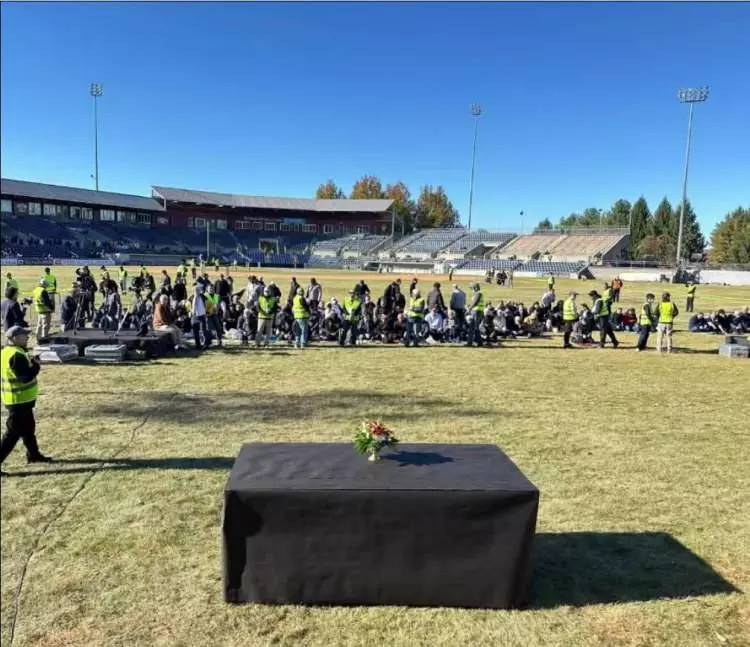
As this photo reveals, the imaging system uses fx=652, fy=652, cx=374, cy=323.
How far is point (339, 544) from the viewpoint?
4.91m

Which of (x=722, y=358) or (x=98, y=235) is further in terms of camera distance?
(x=98, y=235)

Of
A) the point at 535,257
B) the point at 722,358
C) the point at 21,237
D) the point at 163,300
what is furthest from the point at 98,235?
the point at 722,358

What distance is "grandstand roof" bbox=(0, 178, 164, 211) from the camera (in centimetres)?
7481

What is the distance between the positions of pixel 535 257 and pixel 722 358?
6205cm

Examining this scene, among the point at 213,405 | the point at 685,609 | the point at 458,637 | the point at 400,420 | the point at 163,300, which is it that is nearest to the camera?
the point at 458,637

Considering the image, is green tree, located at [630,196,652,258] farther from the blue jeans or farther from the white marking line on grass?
the white marking line on grass

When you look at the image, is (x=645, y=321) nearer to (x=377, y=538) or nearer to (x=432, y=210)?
(x=377, y=538)

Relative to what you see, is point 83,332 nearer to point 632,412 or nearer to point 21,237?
point 632,412

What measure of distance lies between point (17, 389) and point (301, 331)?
11.9 metres

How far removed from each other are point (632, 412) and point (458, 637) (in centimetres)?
809

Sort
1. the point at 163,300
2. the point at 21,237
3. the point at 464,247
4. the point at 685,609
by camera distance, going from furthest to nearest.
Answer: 1. the point at 464,247
2. the point at 21,237
3. the point at 163,300
4. the point at 685,609

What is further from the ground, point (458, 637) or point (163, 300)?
point (163, 300)

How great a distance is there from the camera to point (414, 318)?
786 inches

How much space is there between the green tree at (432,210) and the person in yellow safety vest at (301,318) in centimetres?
10013
